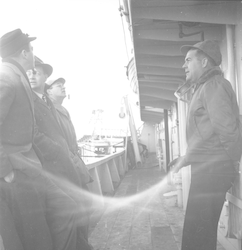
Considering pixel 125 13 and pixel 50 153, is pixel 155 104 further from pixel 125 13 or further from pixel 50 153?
pixel 50 153

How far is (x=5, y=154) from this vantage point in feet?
4.50

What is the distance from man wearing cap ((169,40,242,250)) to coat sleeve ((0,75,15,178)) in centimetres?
94

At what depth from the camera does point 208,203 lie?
5.20 ft

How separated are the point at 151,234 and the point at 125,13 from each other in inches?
78.3

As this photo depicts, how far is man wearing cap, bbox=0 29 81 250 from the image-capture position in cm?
144

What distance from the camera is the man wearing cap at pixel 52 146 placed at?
200 centimetres

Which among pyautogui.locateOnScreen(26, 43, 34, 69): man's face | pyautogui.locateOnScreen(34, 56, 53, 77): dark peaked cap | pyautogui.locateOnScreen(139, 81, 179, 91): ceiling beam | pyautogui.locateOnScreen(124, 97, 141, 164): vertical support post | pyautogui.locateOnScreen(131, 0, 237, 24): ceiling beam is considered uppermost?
pyautogui.locateOnScreen(131, 0, 237, 24): ceiling beam

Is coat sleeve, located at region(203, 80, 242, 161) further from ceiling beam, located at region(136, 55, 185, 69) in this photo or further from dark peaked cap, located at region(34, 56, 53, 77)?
ceiling beam, located at region(136, 55, 185, 69)

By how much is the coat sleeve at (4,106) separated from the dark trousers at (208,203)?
966 mm

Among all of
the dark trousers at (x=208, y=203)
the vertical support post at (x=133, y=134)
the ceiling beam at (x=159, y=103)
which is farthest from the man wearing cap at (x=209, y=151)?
the vertical support post at (x=133, y=134)

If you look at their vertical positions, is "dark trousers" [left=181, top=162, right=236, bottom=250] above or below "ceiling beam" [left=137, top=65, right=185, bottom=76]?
below

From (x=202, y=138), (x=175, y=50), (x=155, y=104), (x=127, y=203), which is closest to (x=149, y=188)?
(x=127, y=203)

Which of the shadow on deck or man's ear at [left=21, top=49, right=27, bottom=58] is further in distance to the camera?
the shadow on deck

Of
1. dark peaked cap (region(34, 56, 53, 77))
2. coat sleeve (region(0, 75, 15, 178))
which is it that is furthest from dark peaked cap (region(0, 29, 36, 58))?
dark peaked cap (region(34, 56, 53, 77))
